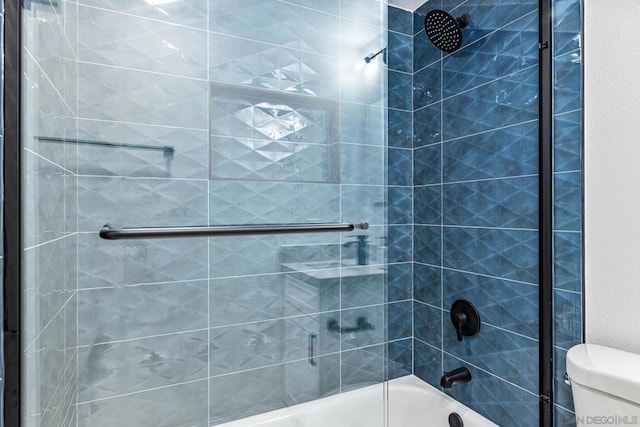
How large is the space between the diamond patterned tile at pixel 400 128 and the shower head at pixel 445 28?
358 mm

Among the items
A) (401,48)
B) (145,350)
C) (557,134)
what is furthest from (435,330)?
(401,48)

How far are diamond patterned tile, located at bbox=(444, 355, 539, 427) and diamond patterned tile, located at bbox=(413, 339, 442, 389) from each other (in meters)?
0.07

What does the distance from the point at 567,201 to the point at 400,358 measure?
42.3 inches

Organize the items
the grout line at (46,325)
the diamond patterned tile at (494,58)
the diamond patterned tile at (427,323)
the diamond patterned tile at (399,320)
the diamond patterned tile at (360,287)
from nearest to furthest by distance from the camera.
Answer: the grout line at (46,325) < the diamond patterned tile at (360,287) < the diamond patterned tile at (494,58) < the diamond patterned tile at (427,323) < the diamond patterned tile at (399,320)

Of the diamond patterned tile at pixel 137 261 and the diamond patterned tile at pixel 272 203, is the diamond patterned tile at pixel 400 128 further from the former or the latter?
the diamond patterned tile at pixel 137 261

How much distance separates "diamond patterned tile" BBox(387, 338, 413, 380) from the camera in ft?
5.85

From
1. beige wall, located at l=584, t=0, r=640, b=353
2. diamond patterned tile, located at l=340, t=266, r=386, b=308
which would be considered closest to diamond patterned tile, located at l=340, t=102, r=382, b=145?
diamond patterned tile, located at l=340, t=266, r=386, b=308

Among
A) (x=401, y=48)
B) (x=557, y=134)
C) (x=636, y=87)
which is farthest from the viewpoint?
(x=401, y=48)

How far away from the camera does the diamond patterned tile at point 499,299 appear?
128 centimetres

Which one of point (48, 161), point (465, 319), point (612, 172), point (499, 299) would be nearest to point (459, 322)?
point (465, 319)

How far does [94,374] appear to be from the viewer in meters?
0.88

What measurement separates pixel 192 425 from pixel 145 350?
0.24m

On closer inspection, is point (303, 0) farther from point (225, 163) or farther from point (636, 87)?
point (636, 87)

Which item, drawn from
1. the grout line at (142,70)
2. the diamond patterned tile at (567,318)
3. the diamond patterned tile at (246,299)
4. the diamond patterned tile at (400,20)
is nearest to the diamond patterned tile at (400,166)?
the diamond patterned tile at (400,20)
